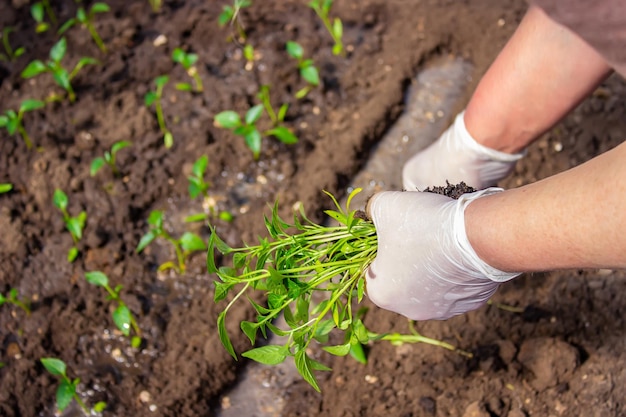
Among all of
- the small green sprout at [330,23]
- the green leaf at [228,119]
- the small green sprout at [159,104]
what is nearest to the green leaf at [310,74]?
the small green sprout at [330,23]

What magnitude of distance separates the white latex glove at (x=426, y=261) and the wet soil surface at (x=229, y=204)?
0.38m

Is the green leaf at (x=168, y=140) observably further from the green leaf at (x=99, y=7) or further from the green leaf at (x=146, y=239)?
the green leaf at (x=99, y=7)

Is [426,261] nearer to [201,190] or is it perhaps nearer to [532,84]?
[532,84]

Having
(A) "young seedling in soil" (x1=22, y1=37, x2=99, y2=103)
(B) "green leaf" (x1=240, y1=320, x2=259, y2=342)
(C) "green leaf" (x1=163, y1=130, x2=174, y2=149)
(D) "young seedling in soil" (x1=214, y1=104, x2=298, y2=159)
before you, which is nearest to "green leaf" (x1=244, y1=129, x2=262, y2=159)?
(D) "young seedling in soil" (x1=214, y1=104, x2=298, y2=159)

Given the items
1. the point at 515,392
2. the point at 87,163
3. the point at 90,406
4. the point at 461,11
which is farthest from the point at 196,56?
the point at 515,392

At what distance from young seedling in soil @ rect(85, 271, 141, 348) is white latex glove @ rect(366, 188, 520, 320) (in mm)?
716

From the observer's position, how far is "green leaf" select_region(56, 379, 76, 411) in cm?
→ 178

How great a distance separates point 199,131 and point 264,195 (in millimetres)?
335

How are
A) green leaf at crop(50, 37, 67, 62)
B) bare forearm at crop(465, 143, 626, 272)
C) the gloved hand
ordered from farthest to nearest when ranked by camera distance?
1. green leaf at crop(50, 37, 67, 62)
2. the gloved hand
3. bare forearm at crop(465, 143, 626, 272)

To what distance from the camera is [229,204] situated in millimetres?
2217

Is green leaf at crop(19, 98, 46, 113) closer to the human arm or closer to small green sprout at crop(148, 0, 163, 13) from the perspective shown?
small green sprout at crop(148, 0, 163, 13)

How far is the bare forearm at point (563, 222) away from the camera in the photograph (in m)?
1.08

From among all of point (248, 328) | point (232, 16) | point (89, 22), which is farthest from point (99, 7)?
point (248, 328)

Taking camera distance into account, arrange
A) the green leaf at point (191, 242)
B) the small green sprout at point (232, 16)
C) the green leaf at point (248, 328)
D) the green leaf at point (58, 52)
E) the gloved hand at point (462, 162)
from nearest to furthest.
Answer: the green leaf at point (248, 328) → the gloved hand at point (462, 162) → the green leaf at point (191, 242) → the green leaf at point (58, 52) → the small green sprout at point (232, 16)
